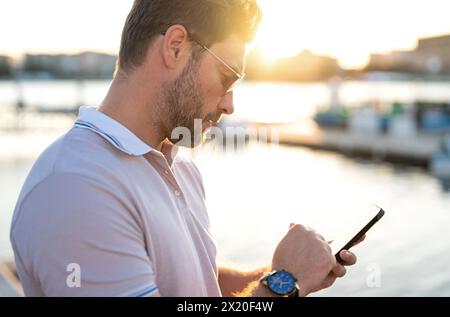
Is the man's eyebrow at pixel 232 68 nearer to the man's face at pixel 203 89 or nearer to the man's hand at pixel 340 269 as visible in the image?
the man's face at pixel 203 89

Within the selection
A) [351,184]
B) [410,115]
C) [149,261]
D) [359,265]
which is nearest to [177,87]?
[149,261]

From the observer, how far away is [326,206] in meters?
12.3

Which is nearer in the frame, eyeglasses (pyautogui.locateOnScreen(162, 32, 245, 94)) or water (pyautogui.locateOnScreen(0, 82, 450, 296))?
eyeglasses (pyautogui.locateOnScreen(162, 32, 245, 94))

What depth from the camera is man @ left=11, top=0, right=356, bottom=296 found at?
123 cm

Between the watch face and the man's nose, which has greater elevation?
the man's nose

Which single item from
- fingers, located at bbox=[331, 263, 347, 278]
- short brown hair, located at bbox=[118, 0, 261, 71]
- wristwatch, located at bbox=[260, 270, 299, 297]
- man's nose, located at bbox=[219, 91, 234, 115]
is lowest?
fingers, located at bbox=[331, 263, 347, 278]

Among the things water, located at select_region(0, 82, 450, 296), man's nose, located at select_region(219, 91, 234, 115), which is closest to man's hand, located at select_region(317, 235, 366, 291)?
man's nose, located at select_region(219, 91, 234, 115)

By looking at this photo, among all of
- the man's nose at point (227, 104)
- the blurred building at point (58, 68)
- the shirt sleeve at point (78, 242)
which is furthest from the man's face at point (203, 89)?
the blurred building at point (58, 68)

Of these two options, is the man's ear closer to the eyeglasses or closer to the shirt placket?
the eyeglasses

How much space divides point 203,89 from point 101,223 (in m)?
0.47

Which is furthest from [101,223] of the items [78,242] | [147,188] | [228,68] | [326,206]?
[326,206]

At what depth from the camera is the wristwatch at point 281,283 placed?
4.71 ft

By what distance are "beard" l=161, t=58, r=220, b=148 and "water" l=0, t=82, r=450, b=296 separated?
9.91ft
